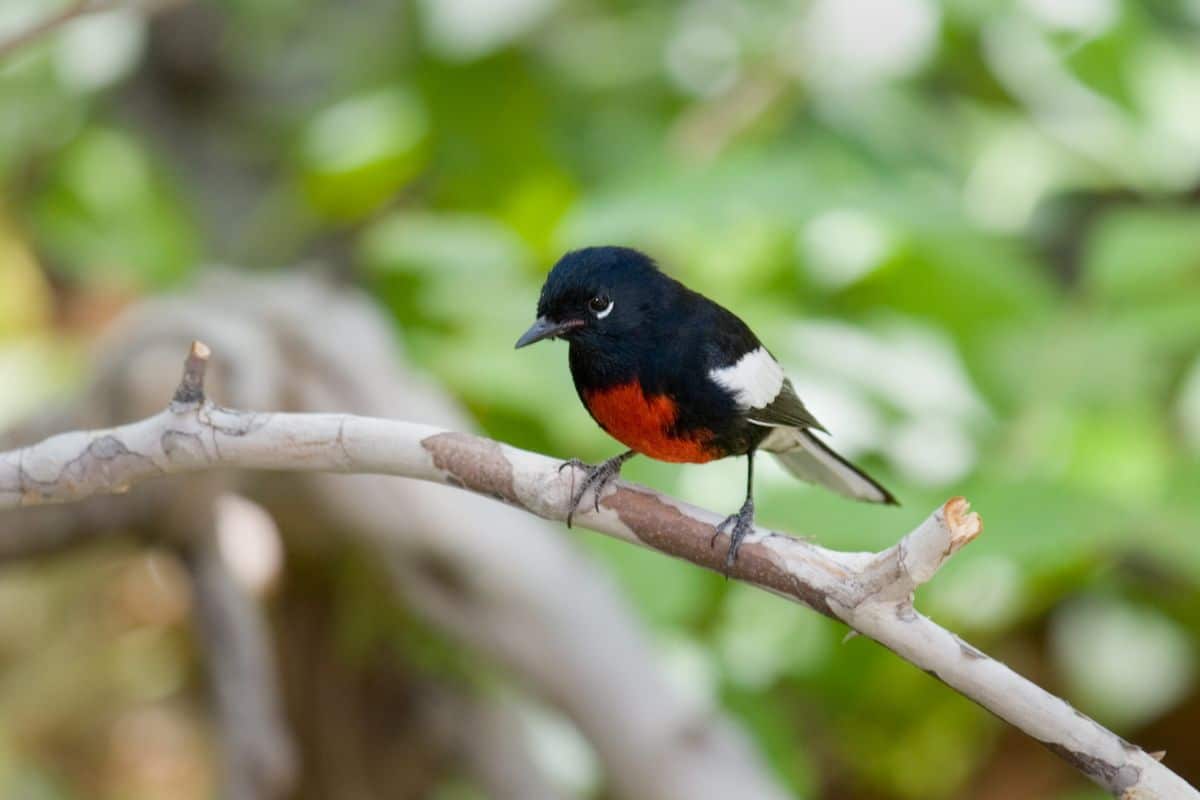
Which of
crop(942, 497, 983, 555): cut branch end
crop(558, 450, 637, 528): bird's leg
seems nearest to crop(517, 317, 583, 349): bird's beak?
crop(558, 450, 637, 528): bird's leg

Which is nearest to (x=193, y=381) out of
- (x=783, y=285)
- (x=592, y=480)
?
(x=592, y=480)

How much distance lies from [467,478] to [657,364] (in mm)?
435

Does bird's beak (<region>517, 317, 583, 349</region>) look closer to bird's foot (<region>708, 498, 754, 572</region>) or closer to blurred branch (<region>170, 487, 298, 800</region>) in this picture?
bird's foot (<region>708, 498, 754, 572</region>)

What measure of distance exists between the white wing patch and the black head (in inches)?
5.6

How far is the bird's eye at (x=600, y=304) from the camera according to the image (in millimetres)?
1866

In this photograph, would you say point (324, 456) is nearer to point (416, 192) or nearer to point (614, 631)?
point (614, 631)

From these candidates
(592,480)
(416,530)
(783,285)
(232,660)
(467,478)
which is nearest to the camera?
(467,478)

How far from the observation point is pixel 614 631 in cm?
287

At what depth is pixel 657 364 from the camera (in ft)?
5.98

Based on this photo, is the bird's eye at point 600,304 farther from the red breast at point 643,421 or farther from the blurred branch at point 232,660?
the blurred branch at point 232,660

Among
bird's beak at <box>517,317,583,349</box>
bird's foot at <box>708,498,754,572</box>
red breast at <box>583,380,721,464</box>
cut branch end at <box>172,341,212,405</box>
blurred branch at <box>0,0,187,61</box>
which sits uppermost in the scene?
blurred branch at <box>0,0,187,61</box>

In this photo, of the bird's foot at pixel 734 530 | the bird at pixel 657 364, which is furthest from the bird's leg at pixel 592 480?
the bird's foot at pixel 734 530

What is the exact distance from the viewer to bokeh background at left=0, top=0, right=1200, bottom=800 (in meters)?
3.18

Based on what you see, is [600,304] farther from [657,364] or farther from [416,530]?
[416,530]
